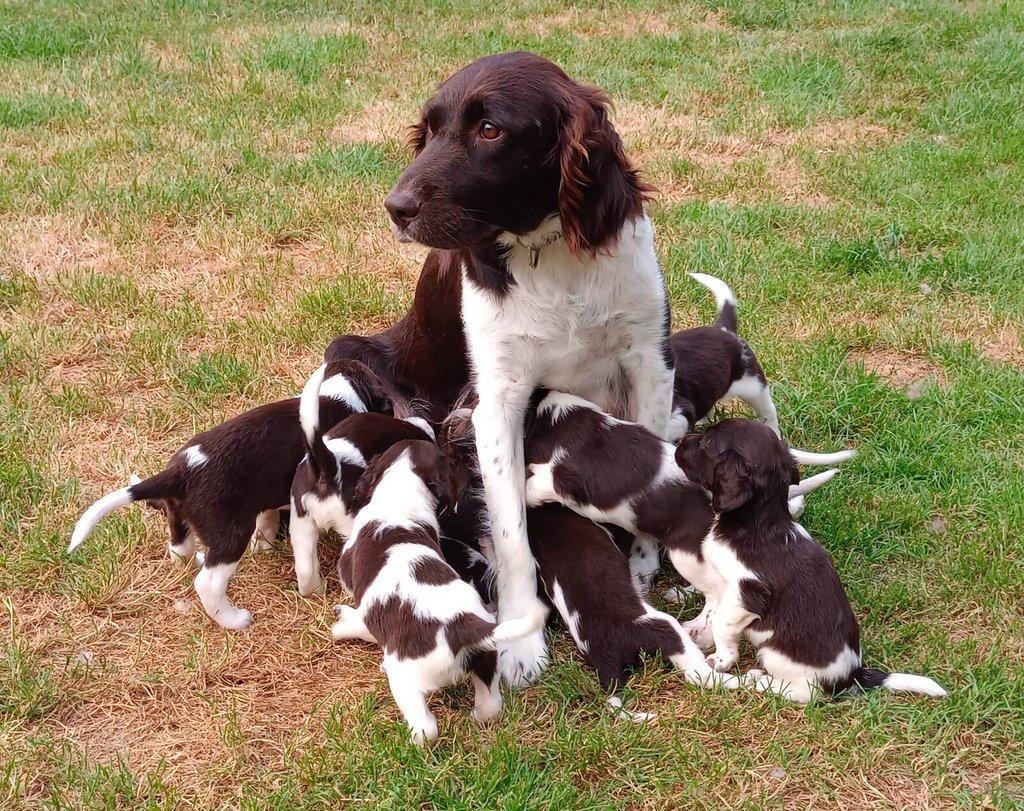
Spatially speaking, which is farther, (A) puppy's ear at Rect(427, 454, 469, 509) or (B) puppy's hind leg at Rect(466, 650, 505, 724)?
(A) puppy's ear at Rect(427, 454, 469, 509)

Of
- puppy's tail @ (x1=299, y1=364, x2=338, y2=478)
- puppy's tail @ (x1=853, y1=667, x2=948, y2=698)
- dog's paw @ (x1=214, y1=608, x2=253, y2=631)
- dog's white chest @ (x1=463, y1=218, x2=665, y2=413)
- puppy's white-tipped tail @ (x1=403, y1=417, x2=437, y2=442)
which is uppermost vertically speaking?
dog's white chest @ (x1=463, y1=218, x2=665, y2=413)

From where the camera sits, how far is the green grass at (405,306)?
261 cm

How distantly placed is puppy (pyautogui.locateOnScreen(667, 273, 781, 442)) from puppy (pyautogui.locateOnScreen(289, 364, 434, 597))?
108cm

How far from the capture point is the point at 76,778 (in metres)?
2.57

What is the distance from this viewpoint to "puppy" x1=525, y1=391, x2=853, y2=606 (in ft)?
10.0

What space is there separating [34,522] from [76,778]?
116 cm

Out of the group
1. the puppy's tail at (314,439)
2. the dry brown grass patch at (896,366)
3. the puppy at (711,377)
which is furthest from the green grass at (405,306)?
the puppy's tail at (314,439)

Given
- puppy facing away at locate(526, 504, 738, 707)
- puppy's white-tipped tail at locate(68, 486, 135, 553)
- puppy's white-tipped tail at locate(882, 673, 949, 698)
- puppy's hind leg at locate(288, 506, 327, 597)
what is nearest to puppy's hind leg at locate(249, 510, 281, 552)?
puppy's hind leg at locate(288, 506, 327, 597)

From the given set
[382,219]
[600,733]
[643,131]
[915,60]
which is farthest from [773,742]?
[915,60]

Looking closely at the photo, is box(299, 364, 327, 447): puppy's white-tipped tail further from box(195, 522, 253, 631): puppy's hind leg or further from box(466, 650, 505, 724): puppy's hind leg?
box(466, 650, 505, 724): puppy's hind leg

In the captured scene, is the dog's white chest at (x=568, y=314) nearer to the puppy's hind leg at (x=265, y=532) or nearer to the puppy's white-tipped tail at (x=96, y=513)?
the puppy's hind leg at (x=265, y=532)

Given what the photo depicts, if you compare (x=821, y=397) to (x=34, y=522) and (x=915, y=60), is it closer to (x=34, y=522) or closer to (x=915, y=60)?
(x=34, y=522)

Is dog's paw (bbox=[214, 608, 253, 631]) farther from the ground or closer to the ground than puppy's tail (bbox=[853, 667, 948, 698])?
closer to the ground

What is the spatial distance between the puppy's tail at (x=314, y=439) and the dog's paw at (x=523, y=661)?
780 millimetres
